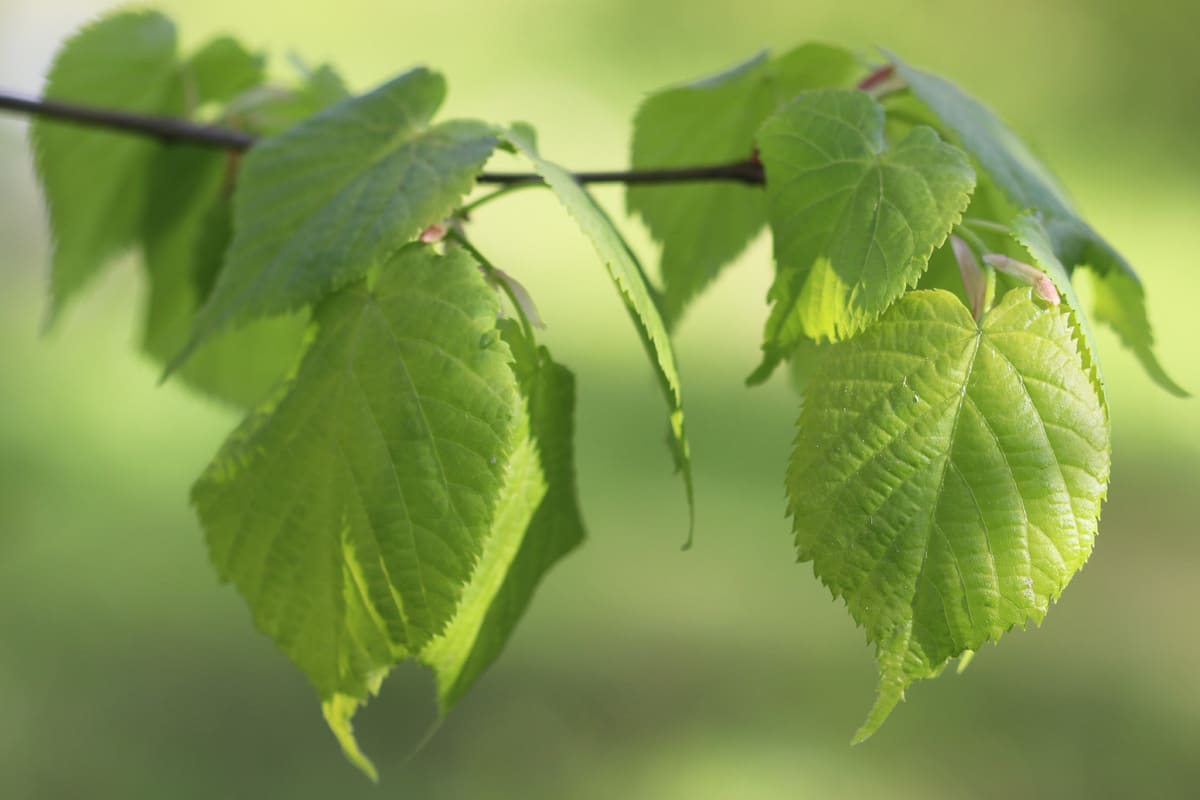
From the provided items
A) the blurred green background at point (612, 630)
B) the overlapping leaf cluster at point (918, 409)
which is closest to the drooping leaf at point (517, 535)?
the overlapping leaf cluster at point (918, 409)

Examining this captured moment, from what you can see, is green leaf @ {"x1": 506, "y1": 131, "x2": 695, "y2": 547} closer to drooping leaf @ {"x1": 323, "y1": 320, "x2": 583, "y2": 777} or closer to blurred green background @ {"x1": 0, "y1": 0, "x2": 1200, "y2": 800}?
drooping leaf @ {"x1": 323, "y1": 320, "x2": 583, "y2": 777}

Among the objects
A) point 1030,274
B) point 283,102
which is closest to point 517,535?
point 1030,274

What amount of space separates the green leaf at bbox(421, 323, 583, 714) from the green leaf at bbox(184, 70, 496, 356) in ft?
0.26

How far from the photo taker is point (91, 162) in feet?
3.06

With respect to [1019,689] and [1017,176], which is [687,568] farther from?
[1017,176]

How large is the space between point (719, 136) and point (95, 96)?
1.75 feet

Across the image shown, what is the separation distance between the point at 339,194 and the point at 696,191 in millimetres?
309

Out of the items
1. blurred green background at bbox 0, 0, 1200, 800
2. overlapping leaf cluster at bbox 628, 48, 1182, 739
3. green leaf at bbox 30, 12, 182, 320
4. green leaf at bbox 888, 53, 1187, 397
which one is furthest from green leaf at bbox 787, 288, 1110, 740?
green leaf at bbox 30, 12, 182, 320

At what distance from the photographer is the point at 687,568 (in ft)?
8.73

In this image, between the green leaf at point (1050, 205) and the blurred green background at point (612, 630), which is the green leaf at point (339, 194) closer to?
the green leaf at point (1050, 205)

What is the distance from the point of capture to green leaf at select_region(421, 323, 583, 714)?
22.1 inches

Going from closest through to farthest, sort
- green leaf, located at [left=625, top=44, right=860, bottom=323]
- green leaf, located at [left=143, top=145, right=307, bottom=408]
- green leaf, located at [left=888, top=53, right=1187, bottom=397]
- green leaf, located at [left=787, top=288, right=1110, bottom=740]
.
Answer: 1. green leaf, located at [left=787, top=288, right=1110, bottom=740]
2. green leaf, located at [left=888, top=53, right=1187, bottom=397]
3. green leaf, located at [left=625, top=44, right=860, bottom=323]
4. green leaf, located at [left=143, top=145, right=307, bottom=408]

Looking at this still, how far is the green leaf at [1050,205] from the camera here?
0.61 meters

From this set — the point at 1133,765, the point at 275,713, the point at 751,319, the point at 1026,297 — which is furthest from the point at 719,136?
the point at 751,319
